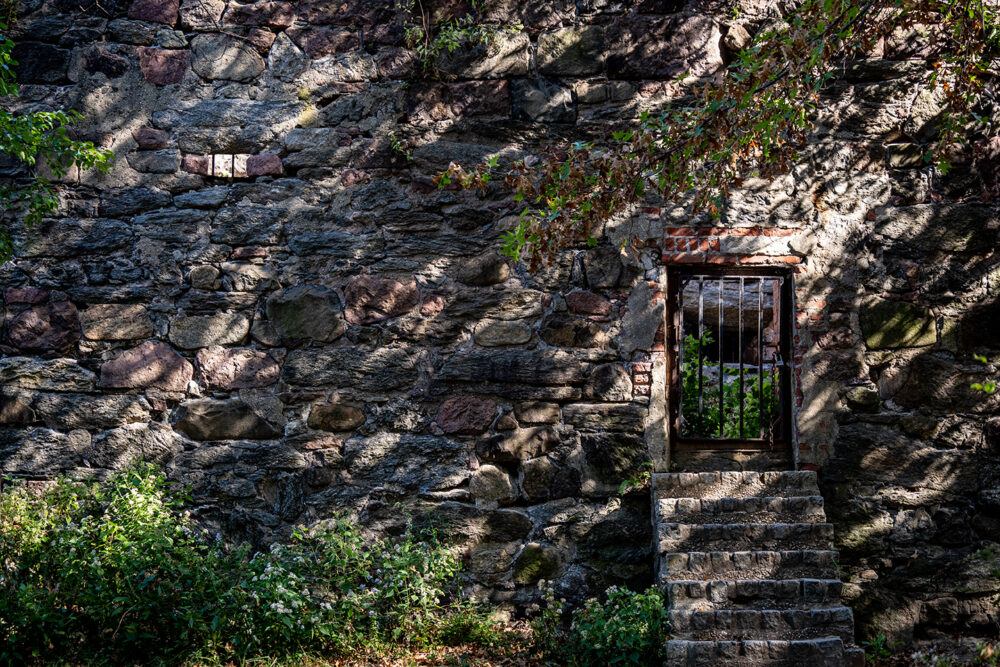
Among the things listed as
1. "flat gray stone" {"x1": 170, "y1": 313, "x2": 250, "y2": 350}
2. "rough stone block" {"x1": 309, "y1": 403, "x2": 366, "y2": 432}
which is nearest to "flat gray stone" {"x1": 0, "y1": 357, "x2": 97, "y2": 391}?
"flat gray stone" {"x1": 170, "y1": 313, "x2": 250, "y2": 350}

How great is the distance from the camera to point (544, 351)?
4.56 meters

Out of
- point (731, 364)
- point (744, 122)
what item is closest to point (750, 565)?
point (744, 122)

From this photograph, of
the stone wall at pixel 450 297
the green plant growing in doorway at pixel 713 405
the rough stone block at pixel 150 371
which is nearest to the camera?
the stone wall at pixel 450 297

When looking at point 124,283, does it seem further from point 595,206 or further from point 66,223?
point 595,206

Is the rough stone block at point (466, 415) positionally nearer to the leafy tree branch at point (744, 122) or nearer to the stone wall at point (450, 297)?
the stone wall at point (450, 297)

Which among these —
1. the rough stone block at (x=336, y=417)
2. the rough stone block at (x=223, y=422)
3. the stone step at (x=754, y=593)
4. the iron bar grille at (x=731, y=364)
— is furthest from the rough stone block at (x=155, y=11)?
the stone step at (x=754, y=593)

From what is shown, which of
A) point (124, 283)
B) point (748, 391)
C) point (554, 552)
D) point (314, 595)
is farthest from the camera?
point (748, 391)

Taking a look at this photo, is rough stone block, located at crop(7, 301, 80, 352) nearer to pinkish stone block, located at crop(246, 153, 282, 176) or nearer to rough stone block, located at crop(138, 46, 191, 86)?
pinkish stone block, located at crop(246, 153, 282, 176)

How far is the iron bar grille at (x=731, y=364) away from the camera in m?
4.66

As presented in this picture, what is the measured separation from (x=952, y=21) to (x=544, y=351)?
107 inches

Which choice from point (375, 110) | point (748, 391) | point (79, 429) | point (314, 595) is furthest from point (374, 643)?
point (748, 391)

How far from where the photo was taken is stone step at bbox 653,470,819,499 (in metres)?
4.29

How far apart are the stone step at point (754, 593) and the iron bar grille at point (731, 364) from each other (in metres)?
1.04

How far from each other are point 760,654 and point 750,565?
1.70ft
